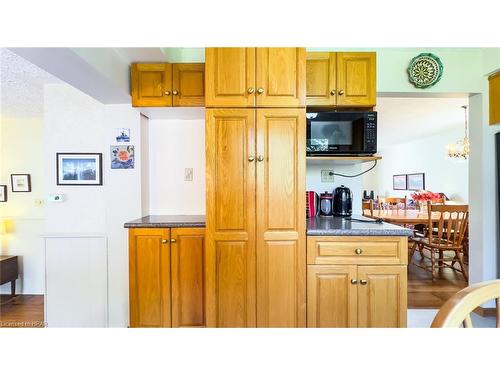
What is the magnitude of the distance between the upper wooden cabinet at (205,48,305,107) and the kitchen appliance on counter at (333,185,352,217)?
907 millimetres

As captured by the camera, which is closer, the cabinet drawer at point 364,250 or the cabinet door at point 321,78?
the cabinet drawer at point 364,250

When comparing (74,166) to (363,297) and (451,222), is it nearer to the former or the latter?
(363,297)

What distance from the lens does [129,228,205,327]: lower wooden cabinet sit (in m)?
2.02

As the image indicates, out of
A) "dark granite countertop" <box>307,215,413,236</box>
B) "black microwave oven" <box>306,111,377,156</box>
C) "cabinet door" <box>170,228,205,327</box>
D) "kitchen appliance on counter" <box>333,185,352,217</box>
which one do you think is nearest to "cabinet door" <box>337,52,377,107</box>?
"black microwave oven" <box>306,111,377,156</box>

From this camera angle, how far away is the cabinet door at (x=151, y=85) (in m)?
2.12

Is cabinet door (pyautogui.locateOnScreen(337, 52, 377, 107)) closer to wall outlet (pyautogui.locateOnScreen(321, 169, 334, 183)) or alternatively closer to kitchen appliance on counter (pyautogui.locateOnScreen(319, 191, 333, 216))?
wall outlet (pyautogui.locateOnScreen(321, 169, 334, 183))

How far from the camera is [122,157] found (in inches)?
92.0

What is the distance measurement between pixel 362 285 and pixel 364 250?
0.22 meters

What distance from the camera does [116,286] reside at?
7.65 feet

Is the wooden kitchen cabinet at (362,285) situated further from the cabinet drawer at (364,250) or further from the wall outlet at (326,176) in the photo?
the wall outlet at (326,176)

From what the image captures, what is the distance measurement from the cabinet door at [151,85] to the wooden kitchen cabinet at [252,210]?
61 centimetres

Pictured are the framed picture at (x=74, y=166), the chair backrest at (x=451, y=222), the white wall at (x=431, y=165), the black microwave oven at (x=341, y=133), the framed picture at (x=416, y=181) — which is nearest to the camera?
the black microwave oven at (x=341, y=133)

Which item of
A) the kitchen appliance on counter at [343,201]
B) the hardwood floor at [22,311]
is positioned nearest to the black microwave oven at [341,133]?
the kitchen appliance on counter at [343,201]
